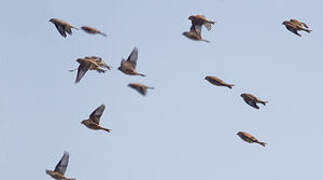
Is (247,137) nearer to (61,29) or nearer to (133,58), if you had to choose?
(133,58)

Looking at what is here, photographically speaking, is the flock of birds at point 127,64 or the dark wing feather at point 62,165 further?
the dark wing feather at point 62,165

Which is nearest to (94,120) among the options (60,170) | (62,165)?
(62,165)

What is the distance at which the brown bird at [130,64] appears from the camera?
45.6 metres

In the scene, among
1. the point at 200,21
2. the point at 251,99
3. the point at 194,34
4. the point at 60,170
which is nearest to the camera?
the point at 251,99

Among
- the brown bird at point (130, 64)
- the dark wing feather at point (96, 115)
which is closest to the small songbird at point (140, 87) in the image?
the brown bird at point (130, 64)

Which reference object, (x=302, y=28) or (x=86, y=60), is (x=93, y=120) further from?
(x=302, y=28)

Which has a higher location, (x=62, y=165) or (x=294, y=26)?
(x=294, y=26)

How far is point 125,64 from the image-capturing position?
4591cm

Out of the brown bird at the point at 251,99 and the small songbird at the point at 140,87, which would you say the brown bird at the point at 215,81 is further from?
the small songbird at the point at 140,87

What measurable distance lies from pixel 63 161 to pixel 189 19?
13541 millimetres

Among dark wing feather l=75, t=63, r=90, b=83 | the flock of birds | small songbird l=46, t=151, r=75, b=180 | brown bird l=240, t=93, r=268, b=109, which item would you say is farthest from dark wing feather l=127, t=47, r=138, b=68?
small songbird l=46, t=151, r=75, b=180

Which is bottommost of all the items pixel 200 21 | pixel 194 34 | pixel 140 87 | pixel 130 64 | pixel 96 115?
pixel 96 115

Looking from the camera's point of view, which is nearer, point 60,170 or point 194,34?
point 194,34

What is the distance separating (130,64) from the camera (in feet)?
151
